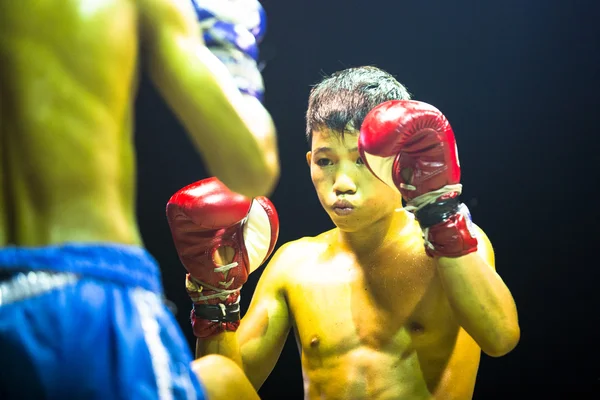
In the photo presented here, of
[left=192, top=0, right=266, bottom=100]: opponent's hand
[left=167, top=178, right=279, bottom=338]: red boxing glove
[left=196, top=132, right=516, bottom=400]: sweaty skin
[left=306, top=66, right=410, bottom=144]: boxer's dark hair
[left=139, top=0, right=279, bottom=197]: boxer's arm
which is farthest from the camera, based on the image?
[left=306, top=66, right=410, bottom=144]: boxer's dark hair

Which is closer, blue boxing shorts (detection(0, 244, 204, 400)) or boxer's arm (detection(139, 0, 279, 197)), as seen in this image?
blue boxing shorts (detection(0, 244, 204, 400))

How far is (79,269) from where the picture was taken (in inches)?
36.3

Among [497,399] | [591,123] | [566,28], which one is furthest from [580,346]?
[566,28]

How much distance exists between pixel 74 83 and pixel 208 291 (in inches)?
27.0

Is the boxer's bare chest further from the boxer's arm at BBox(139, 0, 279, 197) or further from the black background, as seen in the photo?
the boxer's arm at BBox(139, 0, 279, 197)

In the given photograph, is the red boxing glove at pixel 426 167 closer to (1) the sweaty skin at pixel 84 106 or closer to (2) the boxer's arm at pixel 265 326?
(2) the boxer's arm at pixel 265 326

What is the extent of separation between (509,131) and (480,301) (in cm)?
86

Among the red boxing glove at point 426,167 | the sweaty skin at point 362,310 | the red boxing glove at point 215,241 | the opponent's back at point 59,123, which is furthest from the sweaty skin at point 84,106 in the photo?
the sweaty skin at point 362,310

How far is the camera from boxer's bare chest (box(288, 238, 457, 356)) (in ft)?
5.81

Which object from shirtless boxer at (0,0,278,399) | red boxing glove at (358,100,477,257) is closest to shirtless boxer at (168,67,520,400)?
red boxing glove at (358,100,477,257)

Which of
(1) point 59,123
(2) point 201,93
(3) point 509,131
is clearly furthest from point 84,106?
(3) point 509,131

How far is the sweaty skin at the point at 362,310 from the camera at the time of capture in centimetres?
176

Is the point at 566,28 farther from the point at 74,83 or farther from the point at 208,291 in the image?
the point at 74,83

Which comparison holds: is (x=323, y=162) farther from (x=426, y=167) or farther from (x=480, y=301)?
(x=480, y=301)
